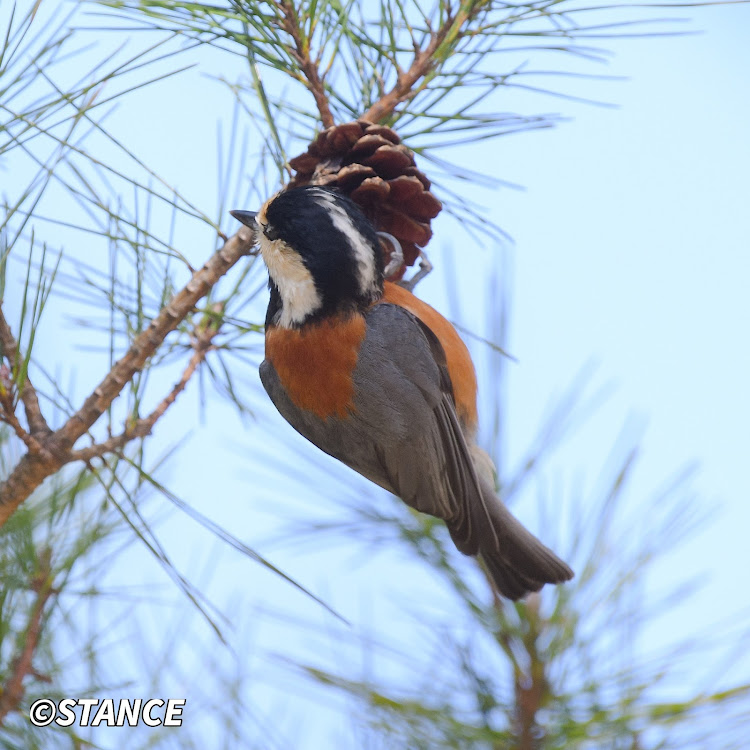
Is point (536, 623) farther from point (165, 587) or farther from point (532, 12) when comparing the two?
point (532, 12)

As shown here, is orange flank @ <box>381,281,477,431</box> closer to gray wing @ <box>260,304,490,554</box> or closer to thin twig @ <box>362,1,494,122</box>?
gray wing @ <box>260,304,490,554</box>

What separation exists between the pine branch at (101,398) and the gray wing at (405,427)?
0.28 metres

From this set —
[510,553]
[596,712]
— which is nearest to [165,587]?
[510,553]

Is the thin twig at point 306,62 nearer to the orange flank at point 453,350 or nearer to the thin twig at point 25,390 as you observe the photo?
the orange flank at point 453,350

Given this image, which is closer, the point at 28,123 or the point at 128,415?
the point at 28,123

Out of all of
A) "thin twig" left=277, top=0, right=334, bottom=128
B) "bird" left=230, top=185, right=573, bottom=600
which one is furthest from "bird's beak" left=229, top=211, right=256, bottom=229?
"thin twig" left=277, top=0, right=334, bottom=128

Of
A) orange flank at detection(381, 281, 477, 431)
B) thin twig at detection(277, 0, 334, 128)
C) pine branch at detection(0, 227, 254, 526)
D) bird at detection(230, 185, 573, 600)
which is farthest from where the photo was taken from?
orange flank at detection(381, 281, 477, 431)

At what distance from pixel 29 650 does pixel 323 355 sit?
60 centimetres

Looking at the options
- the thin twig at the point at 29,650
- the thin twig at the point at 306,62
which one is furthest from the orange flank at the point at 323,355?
the thin twig at the point at 29,650

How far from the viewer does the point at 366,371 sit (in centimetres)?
144

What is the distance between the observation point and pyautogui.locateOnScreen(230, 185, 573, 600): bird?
1385 mm

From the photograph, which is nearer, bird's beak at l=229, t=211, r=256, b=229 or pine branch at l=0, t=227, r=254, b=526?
pine branch at l=0, t=227, r=254, b=526

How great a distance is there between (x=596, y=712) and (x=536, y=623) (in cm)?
19

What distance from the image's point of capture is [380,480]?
1.57 metres
